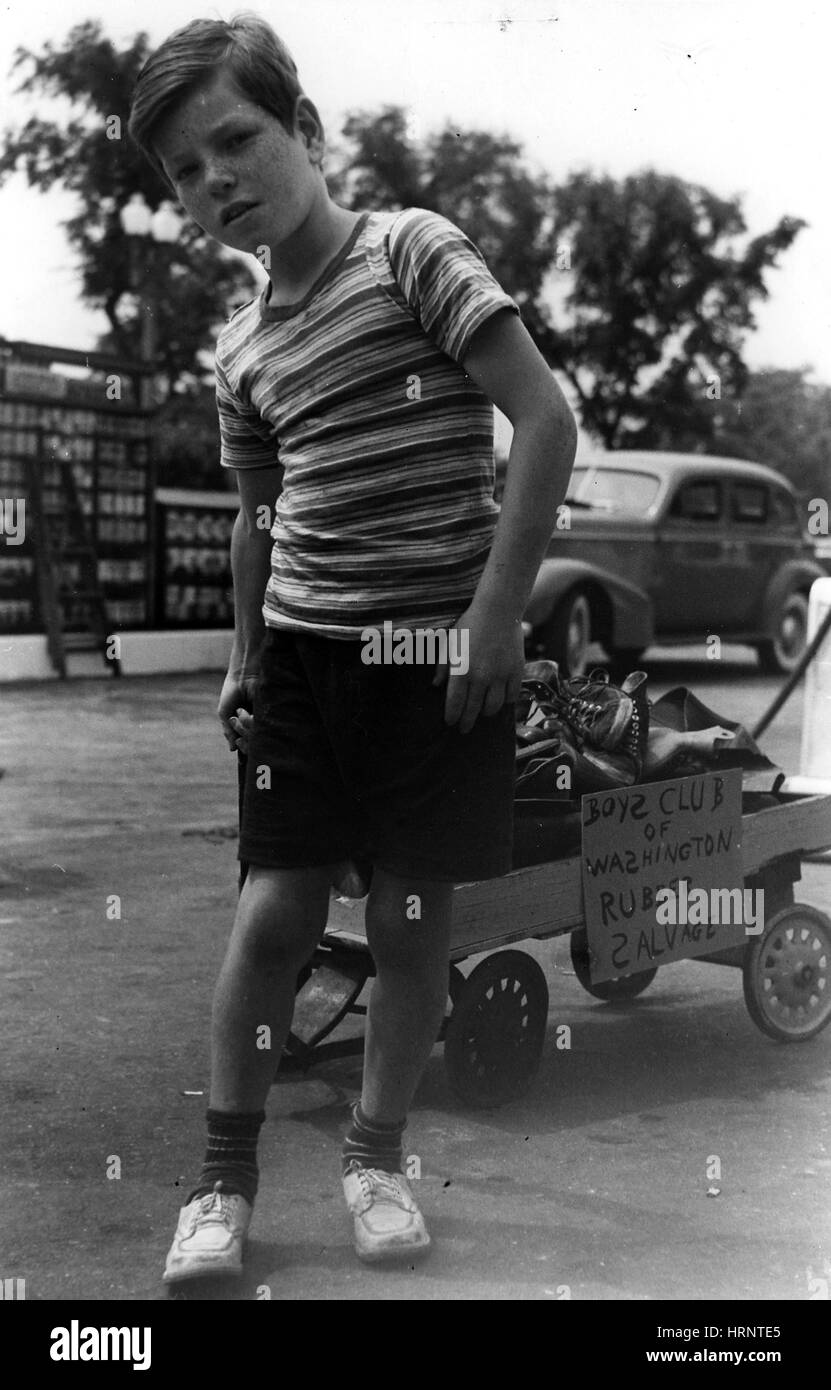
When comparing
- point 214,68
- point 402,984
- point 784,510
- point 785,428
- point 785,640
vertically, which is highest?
point 785,428

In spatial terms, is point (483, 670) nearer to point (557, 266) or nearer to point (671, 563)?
point (671, 563)

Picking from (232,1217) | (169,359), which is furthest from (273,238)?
(169,359)

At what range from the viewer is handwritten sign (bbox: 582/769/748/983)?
135 inches

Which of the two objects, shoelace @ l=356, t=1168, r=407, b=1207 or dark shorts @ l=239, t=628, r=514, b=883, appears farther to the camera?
shoelace @ l=356, t=1168, r=407, b=1207

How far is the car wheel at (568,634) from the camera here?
1245cm

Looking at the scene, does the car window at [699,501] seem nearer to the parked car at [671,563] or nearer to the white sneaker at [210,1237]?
the parked car at [671,563]

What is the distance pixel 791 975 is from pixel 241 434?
6.00 feet

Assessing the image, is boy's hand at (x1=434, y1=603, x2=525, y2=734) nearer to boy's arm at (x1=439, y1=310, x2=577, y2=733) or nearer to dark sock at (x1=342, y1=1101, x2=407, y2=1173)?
boy's arm at (x1=439, y1=310, x2=577, y2=733)

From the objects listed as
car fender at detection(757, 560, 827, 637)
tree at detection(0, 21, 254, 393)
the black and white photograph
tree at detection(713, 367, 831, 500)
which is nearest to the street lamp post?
tree at detection(0, 21, 254, 393)

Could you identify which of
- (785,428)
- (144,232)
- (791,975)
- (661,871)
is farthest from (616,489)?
(785,428)

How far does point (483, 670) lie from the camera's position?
2.37 m

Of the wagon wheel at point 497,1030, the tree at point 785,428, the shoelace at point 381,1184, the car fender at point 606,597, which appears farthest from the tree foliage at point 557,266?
the shoelace at point 381,1184

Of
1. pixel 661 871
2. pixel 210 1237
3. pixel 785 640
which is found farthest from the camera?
pixel 785 640

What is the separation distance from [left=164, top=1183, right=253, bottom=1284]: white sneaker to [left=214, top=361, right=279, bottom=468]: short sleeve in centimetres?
112
